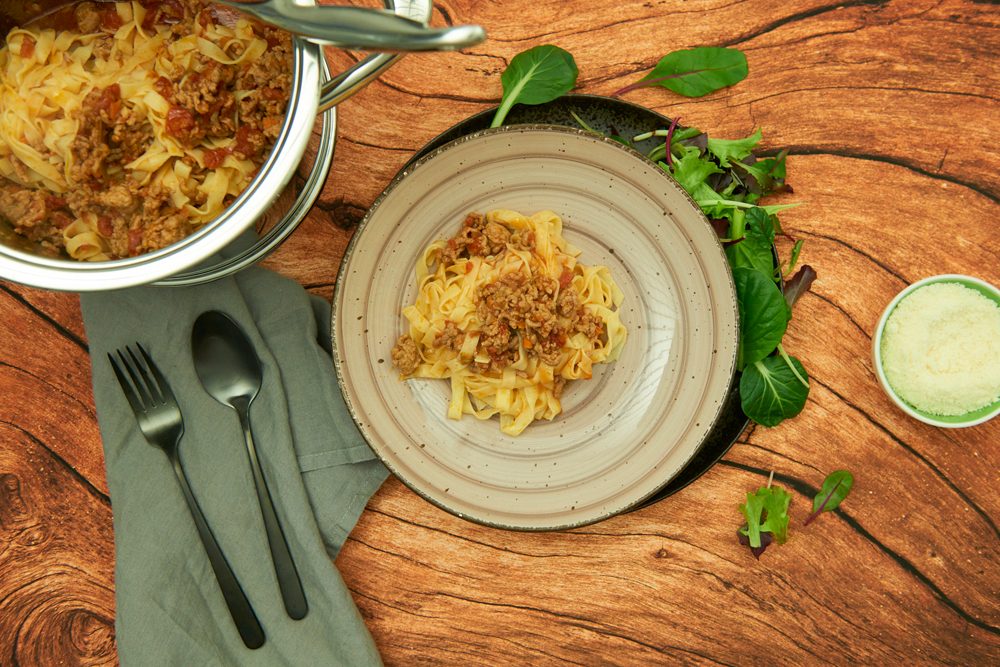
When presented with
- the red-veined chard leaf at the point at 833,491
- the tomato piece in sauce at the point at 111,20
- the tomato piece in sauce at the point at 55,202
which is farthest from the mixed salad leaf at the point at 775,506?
the tomato piece in sauce at the point at 111,20

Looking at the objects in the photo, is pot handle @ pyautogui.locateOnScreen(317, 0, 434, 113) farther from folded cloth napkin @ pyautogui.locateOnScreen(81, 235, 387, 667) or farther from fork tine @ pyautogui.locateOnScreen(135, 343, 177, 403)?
fork tine @ pyautogui.locateOnScreen(135, 343, 177, 403)

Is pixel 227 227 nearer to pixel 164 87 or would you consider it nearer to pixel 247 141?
pixel 247 141

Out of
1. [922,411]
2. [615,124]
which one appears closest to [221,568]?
[615,124]

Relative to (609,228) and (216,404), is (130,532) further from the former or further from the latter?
(609,228)

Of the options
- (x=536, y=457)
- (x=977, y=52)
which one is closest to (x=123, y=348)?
(x=536, y=457)

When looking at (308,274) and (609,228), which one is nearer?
(609,228)

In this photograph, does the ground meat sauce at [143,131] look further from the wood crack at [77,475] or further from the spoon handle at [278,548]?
the wood crack at [77,475]
